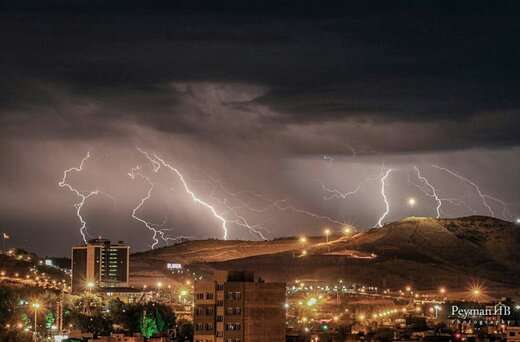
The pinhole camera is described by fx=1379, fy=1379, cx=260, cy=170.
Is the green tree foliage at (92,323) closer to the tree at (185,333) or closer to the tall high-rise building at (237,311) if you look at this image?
the tree at (185,333)

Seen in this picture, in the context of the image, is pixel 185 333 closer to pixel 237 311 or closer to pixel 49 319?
pixel 49 319

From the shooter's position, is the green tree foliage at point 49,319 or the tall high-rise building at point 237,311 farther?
the green tree foliage at point 49,319

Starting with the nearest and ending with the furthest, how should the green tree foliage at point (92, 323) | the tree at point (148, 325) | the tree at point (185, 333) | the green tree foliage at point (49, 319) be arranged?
the tree at point (185, 333) < the green tree foliage at point (49, 319) < the green tree foliage at point (92, 323) < the tree at point (148, 325)

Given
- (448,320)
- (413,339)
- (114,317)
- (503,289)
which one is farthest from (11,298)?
(503,289)

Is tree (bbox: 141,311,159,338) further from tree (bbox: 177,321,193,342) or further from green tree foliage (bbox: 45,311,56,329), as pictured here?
green tree foliage (bbox: 45,311,56,329)

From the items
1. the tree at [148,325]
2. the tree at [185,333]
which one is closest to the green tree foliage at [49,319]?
the tree at [148,325]

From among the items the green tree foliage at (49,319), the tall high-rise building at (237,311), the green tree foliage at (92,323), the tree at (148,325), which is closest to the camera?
the tall high-rise building at (237,311)

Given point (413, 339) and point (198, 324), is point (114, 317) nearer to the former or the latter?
point (413, 339)

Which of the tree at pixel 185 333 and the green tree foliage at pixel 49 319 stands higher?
the green tree foliage at pixel 49 319
